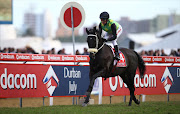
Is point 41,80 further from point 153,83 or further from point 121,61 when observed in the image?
point 153,83

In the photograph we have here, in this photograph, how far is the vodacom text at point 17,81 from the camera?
35.2 feet

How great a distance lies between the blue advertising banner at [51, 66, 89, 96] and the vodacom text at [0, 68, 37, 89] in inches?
29.6

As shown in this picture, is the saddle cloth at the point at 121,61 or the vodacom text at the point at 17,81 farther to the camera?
the saddle cloth at the point at 121,61

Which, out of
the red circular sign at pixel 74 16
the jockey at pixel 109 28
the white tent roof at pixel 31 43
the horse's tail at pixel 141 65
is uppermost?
the red circular sign at pixel 74 16

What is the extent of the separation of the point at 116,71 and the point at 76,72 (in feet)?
5.23

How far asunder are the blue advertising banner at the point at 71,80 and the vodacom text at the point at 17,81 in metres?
0.75

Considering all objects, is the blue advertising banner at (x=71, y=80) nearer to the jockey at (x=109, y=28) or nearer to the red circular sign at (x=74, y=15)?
the red circular sign at (x=74, y=15)

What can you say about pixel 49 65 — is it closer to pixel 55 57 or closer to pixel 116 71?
pixel 55 57

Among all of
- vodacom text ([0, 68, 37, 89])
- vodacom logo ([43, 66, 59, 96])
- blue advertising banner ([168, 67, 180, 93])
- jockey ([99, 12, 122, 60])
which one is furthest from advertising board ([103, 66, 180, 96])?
vodacom text ([0, 68, 37, 89])

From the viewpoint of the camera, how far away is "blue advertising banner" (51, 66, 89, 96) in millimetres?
11883

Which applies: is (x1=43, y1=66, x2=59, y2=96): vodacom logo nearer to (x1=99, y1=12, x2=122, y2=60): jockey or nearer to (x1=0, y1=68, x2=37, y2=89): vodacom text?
(x1=0, y1=68, x2=37, y2=89): vodacom text

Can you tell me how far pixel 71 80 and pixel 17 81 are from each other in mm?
1975

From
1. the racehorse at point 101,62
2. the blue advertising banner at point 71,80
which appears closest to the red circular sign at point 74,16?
the blue advertising banner at point 71,80

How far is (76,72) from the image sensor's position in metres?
12.4
